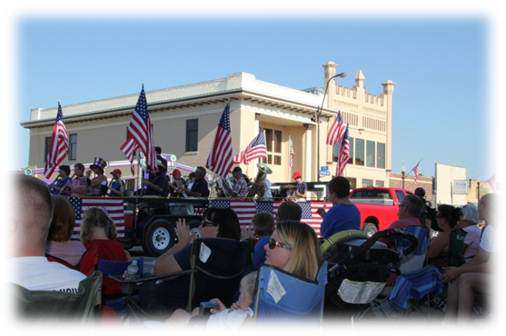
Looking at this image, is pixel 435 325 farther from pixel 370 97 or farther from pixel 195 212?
pixel 370 97

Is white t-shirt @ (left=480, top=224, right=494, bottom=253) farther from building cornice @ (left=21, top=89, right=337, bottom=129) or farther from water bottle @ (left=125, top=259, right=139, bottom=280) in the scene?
building cornice @ (left=21, top=89, right=337, bottom=129)

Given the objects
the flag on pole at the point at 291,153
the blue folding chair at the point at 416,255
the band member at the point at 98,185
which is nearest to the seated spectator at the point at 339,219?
the blue folding chair at the point at 416,255

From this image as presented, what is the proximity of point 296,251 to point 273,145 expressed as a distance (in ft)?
120

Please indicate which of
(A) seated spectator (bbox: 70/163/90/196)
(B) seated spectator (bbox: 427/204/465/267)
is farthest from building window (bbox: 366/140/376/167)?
(B) seated spectator (bbox: 427/204/465/267)

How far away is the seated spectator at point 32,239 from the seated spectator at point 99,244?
1.64 metres

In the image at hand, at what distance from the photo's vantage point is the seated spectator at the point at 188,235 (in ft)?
14.9

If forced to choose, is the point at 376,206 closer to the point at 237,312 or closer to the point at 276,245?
the point at 276,245

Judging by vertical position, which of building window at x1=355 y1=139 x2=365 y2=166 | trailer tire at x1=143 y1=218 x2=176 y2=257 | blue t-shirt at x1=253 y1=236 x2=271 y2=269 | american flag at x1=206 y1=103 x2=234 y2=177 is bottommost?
trailer tire at x1=143 y1=218 x2=176 y2=257

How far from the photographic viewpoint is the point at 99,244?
450 cm

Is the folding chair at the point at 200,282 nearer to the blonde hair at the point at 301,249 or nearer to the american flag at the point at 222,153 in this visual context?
the blonde hair at the point at 301,249

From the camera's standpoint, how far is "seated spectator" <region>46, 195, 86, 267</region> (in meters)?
4.03

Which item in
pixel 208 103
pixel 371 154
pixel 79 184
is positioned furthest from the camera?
pixel 371 154

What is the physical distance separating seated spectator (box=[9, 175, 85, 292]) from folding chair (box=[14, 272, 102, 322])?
3.7 inches

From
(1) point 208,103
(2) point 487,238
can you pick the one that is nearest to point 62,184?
(2) point 487,238
